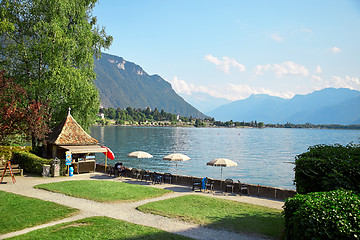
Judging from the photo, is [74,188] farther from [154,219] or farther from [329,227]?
[329,227]

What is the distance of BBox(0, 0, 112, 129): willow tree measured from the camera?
29.0m

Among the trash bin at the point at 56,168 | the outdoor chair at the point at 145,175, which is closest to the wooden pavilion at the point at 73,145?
the trash bin at the point at 56,168

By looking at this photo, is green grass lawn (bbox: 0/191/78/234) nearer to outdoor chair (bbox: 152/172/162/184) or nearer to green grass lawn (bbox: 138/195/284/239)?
green grass lawn (bbox: 138/195/284/239)

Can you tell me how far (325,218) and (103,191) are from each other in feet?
49.2

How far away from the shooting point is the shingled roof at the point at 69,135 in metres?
27.8

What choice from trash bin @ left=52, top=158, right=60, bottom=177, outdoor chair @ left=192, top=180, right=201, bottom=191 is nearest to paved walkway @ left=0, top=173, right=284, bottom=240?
outdoor chair @ left=192, top=180, right=201, bottom=191

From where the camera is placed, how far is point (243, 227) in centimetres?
1280

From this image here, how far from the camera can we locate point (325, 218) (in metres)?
7.51

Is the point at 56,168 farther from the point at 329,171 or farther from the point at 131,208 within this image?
the point at 329,171

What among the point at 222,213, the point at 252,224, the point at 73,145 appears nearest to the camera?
the point at 252,224

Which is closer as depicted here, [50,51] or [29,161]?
[29,161]

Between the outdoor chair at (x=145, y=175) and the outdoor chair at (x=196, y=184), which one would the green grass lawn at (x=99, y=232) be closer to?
the outdoor chair at (x=196, y=184)

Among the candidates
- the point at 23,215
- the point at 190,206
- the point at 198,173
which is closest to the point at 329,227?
the point at 190,206

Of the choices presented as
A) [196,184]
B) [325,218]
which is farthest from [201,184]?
[325,218]
